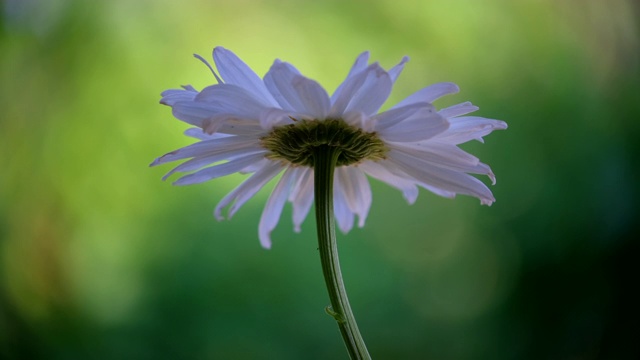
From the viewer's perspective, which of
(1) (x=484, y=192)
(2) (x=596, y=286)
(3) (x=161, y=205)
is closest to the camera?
(1) (x=484, y=192)

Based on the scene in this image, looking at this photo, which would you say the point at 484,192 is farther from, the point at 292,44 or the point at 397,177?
the point at 292,44

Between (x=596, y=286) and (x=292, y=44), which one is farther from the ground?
(x=292, y=44)

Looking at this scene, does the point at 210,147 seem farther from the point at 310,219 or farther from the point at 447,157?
the point at 310,219

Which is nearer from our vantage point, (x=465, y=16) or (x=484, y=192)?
(x=484, y=192)

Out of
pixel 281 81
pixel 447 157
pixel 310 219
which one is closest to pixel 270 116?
pixel 281 81

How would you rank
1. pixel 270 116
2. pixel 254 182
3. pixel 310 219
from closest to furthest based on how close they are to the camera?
pixel 270 116 → pixel 254 182 → pixel 310 219

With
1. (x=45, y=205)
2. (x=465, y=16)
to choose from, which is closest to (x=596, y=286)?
(x=465, y=16)

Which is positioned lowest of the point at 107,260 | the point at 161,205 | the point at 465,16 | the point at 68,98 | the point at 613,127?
the point at 107,260
